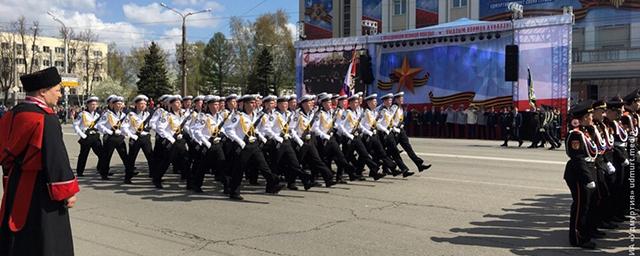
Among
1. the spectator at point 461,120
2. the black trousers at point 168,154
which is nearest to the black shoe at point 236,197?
the black trousers at point 168,154

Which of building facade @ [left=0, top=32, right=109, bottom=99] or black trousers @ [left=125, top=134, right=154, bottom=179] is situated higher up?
building facade @ [left=0, top=32, right=109, bottom=99]

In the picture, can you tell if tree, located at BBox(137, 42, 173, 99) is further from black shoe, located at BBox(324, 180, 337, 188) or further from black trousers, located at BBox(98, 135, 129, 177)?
black shoe, located at BBox(324, 180, 337, 188)

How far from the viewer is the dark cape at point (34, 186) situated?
4.11m

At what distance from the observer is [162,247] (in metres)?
6.47

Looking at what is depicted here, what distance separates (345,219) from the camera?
313 inches

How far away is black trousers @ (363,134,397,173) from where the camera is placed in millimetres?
11891

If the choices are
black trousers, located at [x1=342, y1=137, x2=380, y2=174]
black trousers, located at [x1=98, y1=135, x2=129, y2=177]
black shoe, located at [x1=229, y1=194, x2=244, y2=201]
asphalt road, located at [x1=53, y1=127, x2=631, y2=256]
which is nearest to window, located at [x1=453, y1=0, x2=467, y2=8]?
asphalt road, located at [x1=53, y1=127, x2=631, y2=256]

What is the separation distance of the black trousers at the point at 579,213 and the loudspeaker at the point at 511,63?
18628mm

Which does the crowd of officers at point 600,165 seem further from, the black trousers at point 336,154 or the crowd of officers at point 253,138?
the black trousers at point 336,154

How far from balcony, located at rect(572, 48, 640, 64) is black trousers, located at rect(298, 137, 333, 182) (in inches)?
1525

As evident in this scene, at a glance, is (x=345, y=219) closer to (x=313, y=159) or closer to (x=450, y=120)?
(x=313, y=159)

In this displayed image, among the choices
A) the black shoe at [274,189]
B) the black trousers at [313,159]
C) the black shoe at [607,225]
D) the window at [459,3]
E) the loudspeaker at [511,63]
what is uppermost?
the window at [459,3]

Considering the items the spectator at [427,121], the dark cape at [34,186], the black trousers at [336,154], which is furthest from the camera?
the spectator at [427,121]

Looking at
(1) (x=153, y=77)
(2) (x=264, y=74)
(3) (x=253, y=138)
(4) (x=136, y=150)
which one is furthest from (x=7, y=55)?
(3) (x=253, y=138)
